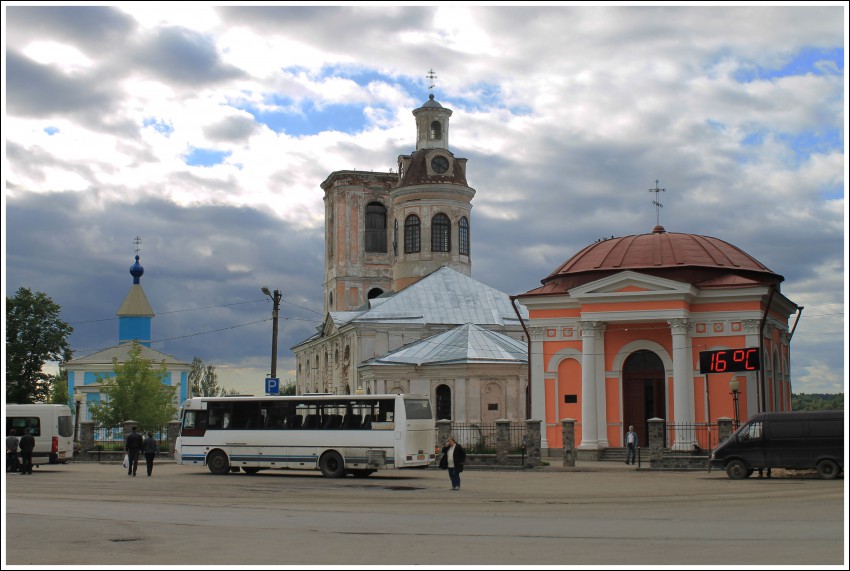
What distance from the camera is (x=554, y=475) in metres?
31.6

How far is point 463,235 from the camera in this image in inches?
2788

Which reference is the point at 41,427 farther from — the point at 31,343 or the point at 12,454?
the point at 31,343

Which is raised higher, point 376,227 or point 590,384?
point 376,227

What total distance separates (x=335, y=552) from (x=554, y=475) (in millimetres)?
18993

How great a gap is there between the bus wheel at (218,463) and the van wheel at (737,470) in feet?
48.3

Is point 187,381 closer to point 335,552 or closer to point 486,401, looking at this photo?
point 486,401

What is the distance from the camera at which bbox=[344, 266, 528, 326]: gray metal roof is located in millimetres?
60812

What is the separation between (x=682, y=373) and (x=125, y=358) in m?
53.6

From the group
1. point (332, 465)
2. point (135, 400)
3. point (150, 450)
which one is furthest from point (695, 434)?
point (135, 400)

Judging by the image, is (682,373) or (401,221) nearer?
(682,373)

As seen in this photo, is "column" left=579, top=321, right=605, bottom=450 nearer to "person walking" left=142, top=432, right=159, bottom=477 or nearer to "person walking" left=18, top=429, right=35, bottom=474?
"person walking" left=142, top=432, right=159, bottom=477

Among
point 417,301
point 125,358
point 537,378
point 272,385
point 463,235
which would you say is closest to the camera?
point 272,385

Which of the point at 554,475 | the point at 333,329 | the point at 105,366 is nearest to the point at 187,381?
the point at 105,366

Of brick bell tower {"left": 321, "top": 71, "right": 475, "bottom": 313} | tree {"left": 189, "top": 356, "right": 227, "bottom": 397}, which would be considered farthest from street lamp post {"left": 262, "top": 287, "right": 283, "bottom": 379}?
tree {"left": 189, "top": 356, "right": 227, "bottom": 397}
